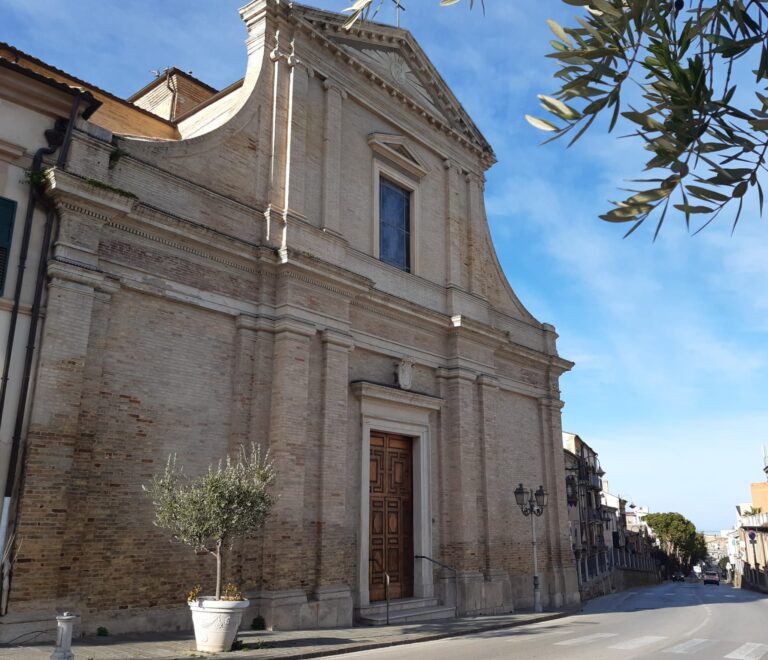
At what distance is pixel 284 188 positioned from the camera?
13688 millimetres

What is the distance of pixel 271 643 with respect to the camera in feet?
31.4

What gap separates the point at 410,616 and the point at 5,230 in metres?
10.0

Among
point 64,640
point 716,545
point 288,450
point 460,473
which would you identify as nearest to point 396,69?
point 460,473

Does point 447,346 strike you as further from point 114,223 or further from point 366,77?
point 114,223

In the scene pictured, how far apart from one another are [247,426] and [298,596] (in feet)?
9.96

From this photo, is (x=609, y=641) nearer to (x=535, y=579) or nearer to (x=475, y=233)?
(x=535, y=579)

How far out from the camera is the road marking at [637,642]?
421 inches

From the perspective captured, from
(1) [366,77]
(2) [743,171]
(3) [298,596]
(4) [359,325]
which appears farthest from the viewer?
(1) [366,77]

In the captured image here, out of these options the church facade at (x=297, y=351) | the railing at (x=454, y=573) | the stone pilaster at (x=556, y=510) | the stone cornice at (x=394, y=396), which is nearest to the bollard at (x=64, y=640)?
the church facade at (x=297, y=351)

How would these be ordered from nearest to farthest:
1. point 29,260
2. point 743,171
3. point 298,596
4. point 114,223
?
point 743,171 < point 29,260 < point 114,223 < point 298,596

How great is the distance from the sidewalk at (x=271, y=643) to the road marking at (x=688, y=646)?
11.3 ft

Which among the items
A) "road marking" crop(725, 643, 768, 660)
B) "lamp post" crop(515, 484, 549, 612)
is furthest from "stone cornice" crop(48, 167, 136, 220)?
"lamp post" crop(515, 484, 549, 612)

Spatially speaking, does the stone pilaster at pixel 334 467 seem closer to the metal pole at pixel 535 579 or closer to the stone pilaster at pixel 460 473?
the stone pilaster at pixel 460 473

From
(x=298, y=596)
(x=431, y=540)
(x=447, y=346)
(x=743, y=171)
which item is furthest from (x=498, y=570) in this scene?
(x=743, y=171)
